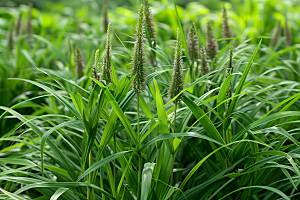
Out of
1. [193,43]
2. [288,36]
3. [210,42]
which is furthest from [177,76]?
[288,36]

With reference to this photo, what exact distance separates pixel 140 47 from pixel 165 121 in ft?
1.37

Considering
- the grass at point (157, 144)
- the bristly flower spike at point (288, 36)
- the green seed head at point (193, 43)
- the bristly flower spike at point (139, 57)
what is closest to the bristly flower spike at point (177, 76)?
the grass at point (157, 144)

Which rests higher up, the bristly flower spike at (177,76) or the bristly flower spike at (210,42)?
the bristly flower spike at (210,42)

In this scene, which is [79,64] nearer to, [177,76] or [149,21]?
[149,21]

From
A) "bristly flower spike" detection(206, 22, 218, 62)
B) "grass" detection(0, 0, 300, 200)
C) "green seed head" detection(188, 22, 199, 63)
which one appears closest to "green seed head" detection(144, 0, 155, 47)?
"grass" detection(0, 0, 300, 200)

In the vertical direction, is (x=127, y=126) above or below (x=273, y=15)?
below

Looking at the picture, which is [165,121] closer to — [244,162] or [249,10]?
[244,162]

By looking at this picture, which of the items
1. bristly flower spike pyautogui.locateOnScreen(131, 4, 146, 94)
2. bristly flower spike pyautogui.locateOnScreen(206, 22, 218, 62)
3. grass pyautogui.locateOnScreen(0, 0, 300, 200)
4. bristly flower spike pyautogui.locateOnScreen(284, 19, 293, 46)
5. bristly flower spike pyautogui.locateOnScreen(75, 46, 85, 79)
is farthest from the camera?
bristly flower spike pyautogui.locateOnScreen(284, 19, 293, 46)

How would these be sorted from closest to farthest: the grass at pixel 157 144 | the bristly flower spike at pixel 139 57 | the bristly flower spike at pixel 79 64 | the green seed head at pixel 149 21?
the bristly flower spike at pixel 139 57, the grass at pixel 157 144, the green seed head at pixel 149 21, the bristly flower spike at pixel 79 64

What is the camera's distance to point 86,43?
4113mm

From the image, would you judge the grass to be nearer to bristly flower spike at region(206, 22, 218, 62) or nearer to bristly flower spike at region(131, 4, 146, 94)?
bristly flower spike at region(131, 4, 146, 94)

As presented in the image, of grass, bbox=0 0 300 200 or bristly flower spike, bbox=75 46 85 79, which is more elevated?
bristly flower spike, bbox=75 46 85 79

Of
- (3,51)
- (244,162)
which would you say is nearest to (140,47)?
(244,162)

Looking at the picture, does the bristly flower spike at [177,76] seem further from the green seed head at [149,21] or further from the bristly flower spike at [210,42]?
the bristly flower spike at [210,42]
